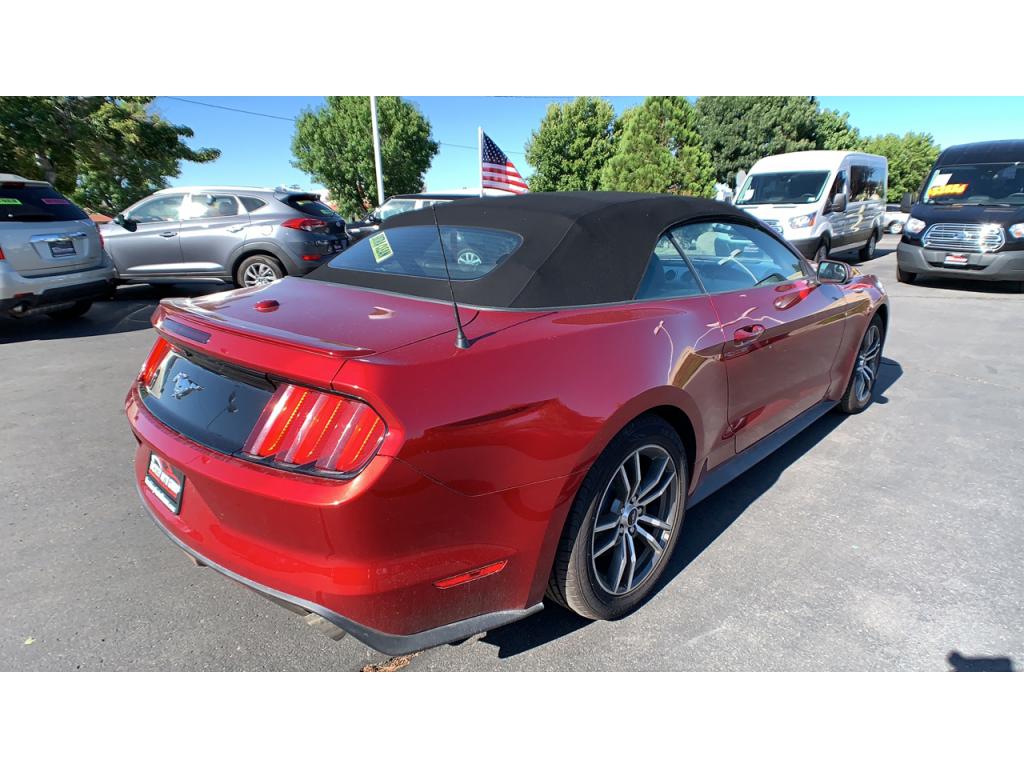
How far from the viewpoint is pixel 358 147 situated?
34531 mm

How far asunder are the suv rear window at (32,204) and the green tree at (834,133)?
31.7m

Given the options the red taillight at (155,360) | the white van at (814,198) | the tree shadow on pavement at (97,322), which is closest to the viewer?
the red taillight at (155,360)

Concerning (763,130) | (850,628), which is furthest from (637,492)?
(763,130)

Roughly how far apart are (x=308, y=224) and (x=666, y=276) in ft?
24.2

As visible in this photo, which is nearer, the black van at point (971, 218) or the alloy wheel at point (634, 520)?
the alloy wheel at point (634, 520)

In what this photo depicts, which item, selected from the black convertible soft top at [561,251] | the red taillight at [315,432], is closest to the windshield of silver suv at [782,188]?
the black convertible soft top at [561,251]

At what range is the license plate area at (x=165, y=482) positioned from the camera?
1.95m

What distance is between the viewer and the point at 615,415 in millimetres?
2020

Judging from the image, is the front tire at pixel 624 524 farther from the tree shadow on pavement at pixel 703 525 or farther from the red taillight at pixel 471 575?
the red taillight at pixel 471 575

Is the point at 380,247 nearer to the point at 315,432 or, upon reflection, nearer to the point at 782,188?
the point at 315,432

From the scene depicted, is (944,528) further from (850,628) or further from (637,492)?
(637,492)

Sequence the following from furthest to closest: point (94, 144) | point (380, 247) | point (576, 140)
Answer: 1. point (576, 140)
2. point (94, 144)
3. point (380, 247)

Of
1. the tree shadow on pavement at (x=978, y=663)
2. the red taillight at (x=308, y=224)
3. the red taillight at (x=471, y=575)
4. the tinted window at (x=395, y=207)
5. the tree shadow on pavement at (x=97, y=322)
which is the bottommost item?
the tree shadow on pavement at (x=97, y=322)

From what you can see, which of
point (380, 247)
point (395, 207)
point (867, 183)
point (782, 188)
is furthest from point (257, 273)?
point (867, 183)
